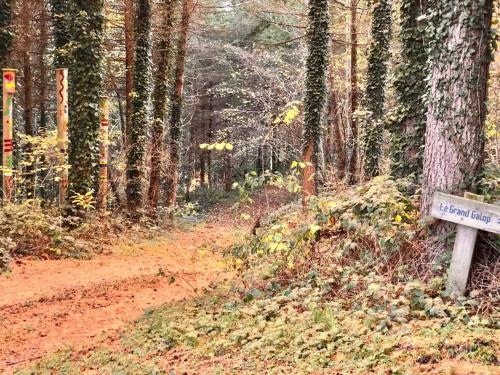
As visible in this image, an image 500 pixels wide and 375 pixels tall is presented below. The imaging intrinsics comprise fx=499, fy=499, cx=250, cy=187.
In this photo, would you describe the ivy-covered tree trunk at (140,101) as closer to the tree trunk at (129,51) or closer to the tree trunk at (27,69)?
the tree trunk at (129,51)

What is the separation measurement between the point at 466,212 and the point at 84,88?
10.1 metres

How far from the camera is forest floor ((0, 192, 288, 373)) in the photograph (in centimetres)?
632

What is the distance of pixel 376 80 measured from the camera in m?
14.2

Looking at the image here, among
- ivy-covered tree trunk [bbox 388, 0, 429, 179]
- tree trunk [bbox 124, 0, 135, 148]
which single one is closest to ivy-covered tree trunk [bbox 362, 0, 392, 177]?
ivy-covered tree trunk [bbox 388, 0, 429, 179]

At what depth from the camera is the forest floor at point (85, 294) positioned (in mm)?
6316

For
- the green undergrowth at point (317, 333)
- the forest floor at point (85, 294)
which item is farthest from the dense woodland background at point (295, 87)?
the forest floor at point (85, 294)

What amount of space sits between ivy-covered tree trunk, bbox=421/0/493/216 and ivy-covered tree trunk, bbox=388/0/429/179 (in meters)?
1.73

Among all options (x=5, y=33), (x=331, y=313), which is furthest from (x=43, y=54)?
(x=331, y=313)

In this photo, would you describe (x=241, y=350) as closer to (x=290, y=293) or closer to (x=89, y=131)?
(x=290, y=293)

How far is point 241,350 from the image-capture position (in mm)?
4703

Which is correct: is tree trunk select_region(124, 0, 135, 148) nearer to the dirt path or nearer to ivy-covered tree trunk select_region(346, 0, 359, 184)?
A: the dirt path

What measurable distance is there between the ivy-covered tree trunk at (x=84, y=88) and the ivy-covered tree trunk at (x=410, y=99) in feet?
25.5

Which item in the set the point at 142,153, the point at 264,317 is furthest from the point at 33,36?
the point at 264,317

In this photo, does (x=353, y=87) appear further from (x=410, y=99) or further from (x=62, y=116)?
(x=410, y=99)
